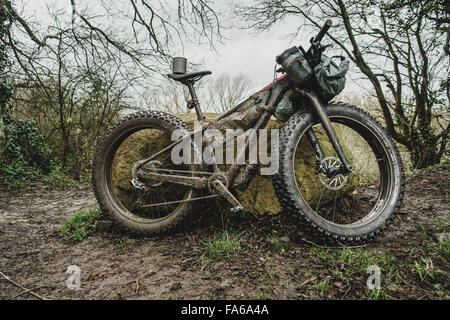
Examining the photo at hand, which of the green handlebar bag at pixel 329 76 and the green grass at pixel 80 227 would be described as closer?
the green handlebar bag at pixel 329 76

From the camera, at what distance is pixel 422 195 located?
10.3 ft

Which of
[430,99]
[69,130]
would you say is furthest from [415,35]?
[69,130]

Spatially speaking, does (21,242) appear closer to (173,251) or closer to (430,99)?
(173,251)

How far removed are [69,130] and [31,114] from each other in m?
1.09

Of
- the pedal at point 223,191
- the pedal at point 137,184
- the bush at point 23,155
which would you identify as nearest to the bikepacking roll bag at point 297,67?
the pedal at point 223,191

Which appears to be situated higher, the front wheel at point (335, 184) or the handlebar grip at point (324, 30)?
the handlebar grip at point (324, 30)

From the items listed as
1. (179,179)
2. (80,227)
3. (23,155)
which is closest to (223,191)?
(179,179)

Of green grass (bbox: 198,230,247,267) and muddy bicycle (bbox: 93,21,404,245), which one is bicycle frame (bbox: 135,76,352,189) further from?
green grass (bbox: 198,230,247,267)

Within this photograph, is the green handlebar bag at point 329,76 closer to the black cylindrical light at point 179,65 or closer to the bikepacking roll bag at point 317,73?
the bikepacking roll bag at point 317,73

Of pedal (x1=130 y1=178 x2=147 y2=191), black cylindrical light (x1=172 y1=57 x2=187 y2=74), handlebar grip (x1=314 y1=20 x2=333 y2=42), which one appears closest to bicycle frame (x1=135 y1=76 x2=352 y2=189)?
pedal (x1=130 y1=178 x2=147 y2=191)

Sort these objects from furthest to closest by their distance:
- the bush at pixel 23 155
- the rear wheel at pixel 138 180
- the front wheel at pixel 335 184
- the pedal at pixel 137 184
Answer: the bush at pixel 23 155 → the pedal at pixel 137 184 → the rear wheel at pixel 138 180 → the front wheel at pixel 335 184

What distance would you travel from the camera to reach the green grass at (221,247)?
6.04ft

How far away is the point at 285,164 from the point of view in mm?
1829

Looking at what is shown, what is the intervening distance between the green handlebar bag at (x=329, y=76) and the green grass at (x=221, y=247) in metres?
1.38
